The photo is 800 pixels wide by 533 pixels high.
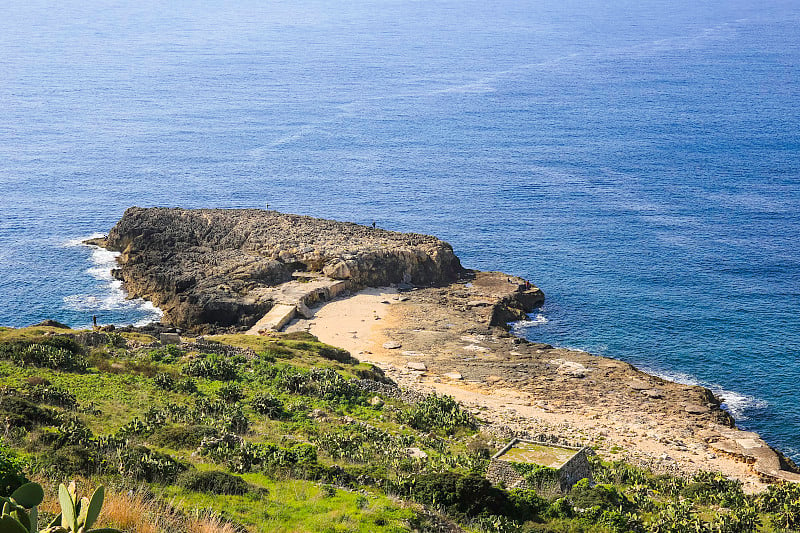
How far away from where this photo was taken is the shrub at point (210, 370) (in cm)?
4856

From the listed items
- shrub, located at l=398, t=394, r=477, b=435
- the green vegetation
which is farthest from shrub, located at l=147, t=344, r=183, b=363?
shrub, located at l=398, t=394, r=477, b=435

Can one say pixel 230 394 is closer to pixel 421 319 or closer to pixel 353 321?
pixel 353 321

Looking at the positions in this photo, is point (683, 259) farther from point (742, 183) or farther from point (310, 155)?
point (310, 155)

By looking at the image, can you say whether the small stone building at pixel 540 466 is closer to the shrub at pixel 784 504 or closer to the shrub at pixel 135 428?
the shrub at pixel 784 504

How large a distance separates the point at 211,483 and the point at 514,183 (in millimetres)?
94318

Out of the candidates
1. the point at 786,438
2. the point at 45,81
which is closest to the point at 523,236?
the point at 786,438

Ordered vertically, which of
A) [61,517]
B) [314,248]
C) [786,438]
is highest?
[61,517]

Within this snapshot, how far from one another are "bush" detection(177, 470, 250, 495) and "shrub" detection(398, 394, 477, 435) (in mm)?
18375

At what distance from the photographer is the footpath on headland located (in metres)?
50.9

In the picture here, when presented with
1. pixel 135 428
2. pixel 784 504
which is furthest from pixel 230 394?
pixel 784 504

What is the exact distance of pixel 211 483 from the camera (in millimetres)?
26766

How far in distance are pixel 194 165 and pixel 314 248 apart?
5235cm

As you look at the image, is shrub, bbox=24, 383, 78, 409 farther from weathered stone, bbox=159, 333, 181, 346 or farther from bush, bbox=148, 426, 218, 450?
weathered stone, bbox=159, 333, 181, 346

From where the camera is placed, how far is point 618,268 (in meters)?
86.0
